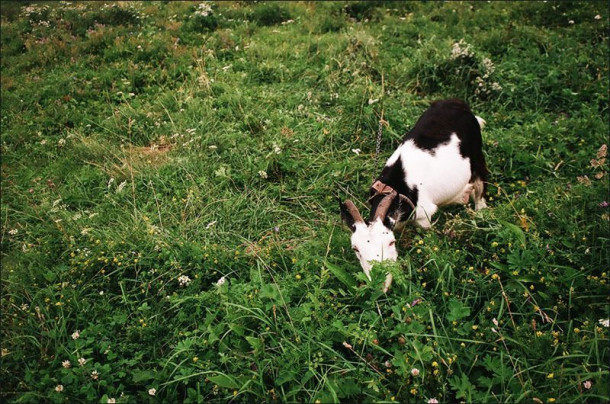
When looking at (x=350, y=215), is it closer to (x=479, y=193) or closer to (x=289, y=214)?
(x=289, y=214)

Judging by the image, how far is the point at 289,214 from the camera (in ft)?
15.6

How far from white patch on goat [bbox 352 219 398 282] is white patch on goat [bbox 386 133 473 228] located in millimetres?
712

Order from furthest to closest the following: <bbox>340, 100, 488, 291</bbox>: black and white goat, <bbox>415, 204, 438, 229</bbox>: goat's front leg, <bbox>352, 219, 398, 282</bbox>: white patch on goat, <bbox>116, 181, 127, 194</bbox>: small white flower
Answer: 1. <bbox>116, 181, 127, 194</bbox>: small white flower
2. <bbox>415, 204, 438, 229</bbox>: goat's front leg
3. <bbox>340, 100, 488, 291</bbox>: black and white goat
4. <bbox>352, 219, 398, 282</bbox>: white patch on goat

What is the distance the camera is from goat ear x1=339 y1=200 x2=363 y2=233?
3704 millimetres

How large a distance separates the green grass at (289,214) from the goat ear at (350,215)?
11.5 inches

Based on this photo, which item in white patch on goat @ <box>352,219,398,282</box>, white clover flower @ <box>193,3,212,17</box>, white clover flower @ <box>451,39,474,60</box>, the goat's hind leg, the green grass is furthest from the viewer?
white clover flower @ <box>193,3,212,17</box>

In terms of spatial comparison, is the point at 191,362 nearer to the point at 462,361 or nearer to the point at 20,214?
the point at 462,361

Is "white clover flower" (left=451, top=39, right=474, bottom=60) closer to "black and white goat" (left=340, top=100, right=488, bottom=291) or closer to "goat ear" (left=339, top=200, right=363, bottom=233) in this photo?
"black and white goat" (left=340, top=100, right=488, bottom=291)

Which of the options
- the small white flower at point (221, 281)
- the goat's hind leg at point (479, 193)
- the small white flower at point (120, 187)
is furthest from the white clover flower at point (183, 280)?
the goat's hind leg at point (479, 193)

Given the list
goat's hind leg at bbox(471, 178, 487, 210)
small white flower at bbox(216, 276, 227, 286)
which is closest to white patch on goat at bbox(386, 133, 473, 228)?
goat's hind leg at bbox(471, 178, 487, 210)

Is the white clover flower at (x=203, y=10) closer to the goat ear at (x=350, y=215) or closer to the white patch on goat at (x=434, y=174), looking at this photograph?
the white patch on goat at (x=434, y=174)

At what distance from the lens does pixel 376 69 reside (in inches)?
270

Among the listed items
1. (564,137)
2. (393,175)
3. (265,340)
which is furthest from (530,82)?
(265,340)

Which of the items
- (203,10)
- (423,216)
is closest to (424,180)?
(423,216)
